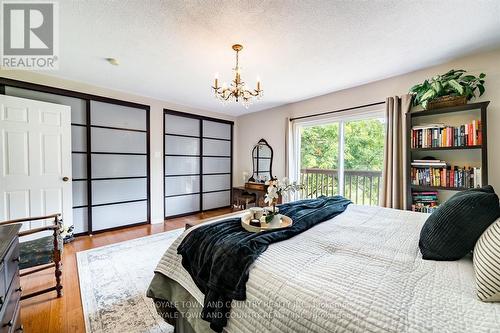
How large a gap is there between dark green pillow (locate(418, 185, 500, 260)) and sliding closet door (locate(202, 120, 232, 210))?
4.22m

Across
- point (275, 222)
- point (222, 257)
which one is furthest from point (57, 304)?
point (275, 222)

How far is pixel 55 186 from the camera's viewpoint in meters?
2.84

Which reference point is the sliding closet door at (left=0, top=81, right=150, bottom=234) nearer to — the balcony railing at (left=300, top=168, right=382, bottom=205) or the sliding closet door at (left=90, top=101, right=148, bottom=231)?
the sliding closet door at (left=90, top=101, right=148, bottom=231)

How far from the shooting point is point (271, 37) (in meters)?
1.95

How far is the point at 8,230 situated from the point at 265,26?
2.23 m

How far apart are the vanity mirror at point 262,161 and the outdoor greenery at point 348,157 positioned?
752 mm

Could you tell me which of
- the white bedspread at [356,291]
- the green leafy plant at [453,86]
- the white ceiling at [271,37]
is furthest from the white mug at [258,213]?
the green leafy plant at [453,86]

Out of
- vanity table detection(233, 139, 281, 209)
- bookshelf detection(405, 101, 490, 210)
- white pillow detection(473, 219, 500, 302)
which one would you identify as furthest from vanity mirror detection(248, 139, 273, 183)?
white pillow detection(473, 219, 500, 302)

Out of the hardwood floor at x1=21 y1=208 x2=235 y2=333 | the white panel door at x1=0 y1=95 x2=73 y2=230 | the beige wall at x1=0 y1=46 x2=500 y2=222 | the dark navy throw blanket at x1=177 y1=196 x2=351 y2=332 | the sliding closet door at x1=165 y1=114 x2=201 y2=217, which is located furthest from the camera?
the sliding closet door at x1=165 y1=114 x2=201 y2=217

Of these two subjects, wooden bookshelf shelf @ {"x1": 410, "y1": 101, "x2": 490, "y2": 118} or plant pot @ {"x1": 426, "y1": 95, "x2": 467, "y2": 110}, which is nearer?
wooden bookshelf shelf @ {"x1": 410, "y1": 101, "x2": 490, "y2": 118}

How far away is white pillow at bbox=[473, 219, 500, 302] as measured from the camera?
0.73 m

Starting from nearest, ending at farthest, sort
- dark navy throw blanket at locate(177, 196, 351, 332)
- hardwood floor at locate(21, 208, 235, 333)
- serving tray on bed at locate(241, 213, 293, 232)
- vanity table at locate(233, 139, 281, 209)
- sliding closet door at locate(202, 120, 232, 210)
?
1. dark navy throw blanket at locate(177, 196, 351, 332)
2. serving tray on bed at locate(241, 213, 293, 232)
3. hardwood floor at locate(21, 208, 235, 333)
4. vanity table at locate(233, 139, 281, 209)
5. sliding closet door at locate(202, 120, 232, 210)

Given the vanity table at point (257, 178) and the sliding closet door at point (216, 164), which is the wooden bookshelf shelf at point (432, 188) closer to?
the vanity table at point (257, 178)

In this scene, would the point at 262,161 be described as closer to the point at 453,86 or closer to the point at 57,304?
the point at 453,86
